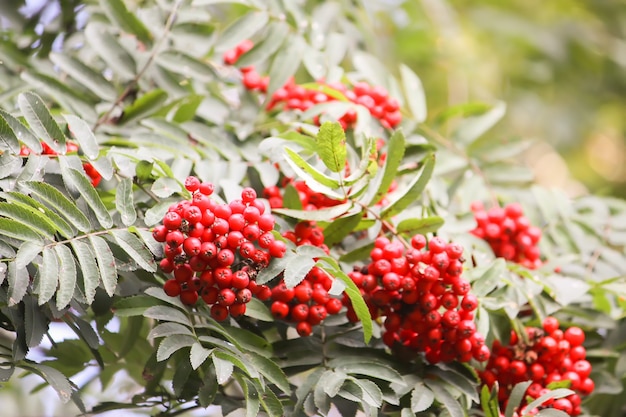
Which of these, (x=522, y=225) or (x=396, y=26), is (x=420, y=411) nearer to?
(x=522, y=225)

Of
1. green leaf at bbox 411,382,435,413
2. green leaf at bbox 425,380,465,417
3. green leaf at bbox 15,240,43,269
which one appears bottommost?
green leaf at bbox 425,380,465,417

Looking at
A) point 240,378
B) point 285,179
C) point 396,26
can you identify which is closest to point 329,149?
point 285,179

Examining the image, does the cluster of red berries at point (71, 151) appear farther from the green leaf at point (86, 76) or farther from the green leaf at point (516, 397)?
the green leaf at point (516, 397)

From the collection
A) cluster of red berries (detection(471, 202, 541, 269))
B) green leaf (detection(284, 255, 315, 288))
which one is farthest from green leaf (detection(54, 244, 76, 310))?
cluster of red berries (detection(471, 202, 541, 269))

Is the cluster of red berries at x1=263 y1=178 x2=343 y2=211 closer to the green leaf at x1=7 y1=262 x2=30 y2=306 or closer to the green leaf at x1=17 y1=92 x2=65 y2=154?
the green leaf at x1=17 y1=92 x2=65 y2=154

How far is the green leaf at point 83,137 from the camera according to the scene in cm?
128

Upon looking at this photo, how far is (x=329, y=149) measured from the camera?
4.16 feet

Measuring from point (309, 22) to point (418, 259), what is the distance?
86cm

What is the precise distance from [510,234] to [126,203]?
0.91 metres

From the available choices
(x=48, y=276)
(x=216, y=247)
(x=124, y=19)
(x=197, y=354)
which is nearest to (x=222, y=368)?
(x=197, y=354)

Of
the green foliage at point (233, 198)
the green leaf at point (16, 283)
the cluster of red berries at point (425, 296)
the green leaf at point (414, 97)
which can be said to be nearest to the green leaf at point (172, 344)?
the green foliage at point (233, 198)

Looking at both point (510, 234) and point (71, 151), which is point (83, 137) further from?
point (510, 234)

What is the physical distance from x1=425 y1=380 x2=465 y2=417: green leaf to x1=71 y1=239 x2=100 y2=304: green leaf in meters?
0.61

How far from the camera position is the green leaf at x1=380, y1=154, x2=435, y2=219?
1.35 meters
